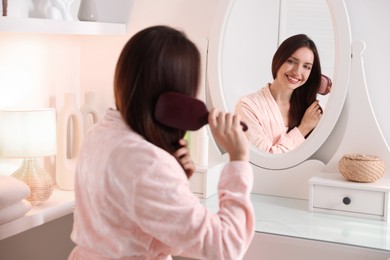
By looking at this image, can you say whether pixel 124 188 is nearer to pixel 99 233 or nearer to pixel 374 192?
pixel 99 233

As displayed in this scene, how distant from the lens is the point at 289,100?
2381mm

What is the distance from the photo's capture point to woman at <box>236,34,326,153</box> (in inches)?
92.7

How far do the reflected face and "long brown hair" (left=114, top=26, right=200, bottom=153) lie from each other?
1034 mm

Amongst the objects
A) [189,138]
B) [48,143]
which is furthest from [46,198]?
[189,138]

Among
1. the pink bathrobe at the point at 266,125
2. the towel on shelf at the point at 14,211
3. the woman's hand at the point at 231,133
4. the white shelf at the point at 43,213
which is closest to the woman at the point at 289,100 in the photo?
the pink bathrobe at the point at 266,125

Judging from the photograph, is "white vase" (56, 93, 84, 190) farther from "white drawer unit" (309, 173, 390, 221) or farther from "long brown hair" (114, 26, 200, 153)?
"long brown hair" (114, 26, 200, 153)

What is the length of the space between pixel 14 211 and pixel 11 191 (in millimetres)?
74

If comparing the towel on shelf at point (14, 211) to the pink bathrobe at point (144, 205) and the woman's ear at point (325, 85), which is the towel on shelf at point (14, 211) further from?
the woman's ear at point (325, 85)

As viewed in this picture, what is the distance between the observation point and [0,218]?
195 cm

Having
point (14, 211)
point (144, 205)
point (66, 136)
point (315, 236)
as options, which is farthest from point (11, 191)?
point (315, 236)

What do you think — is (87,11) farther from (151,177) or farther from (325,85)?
(151,177)

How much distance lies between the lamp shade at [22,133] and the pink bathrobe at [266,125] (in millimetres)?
696

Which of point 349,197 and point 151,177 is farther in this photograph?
point 349,197

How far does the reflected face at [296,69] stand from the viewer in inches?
92.7
